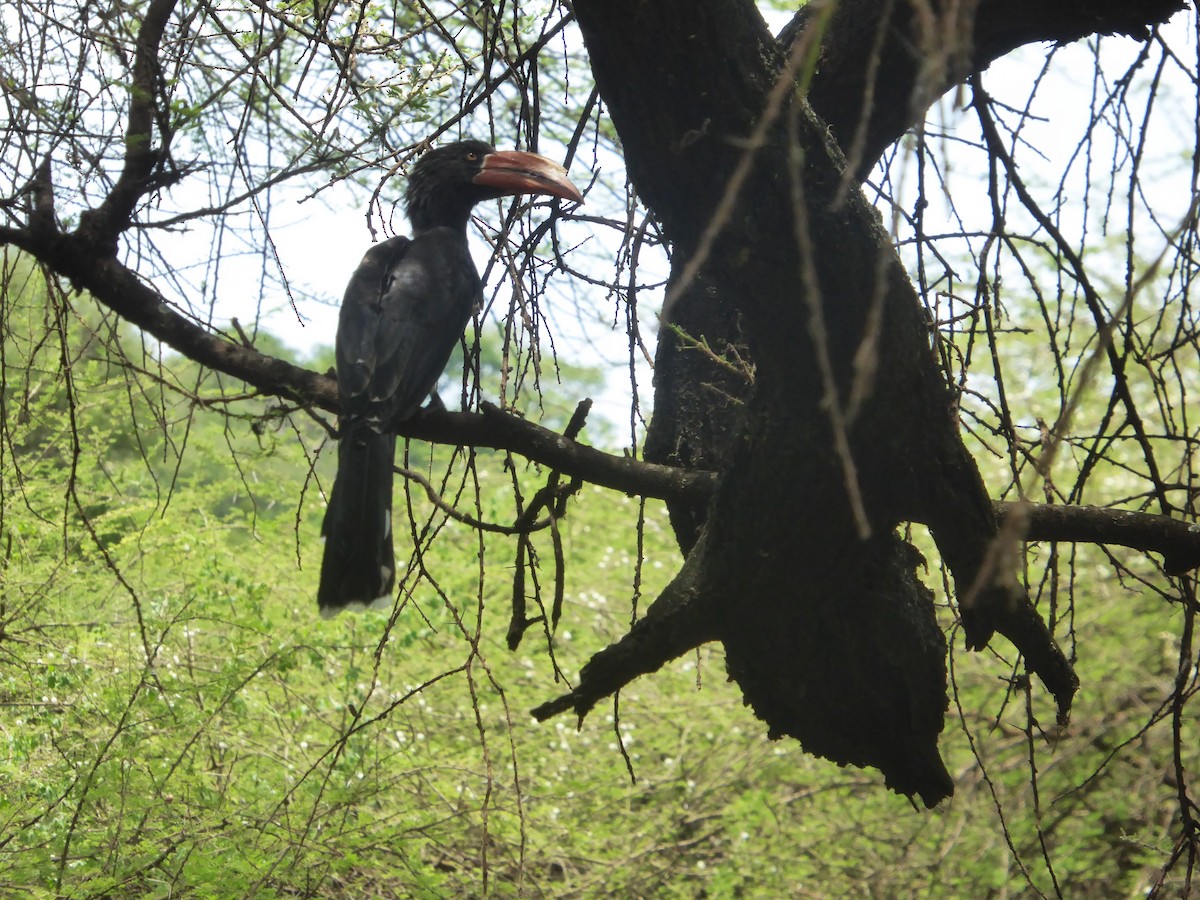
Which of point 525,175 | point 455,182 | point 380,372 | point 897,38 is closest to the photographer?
point 897,38

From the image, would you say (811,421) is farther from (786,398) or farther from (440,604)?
(440,604)

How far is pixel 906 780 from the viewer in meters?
2.82

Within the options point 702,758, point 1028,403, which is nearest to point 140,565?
point 702,758

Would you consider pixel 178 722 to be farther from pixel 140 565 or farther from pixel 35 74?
pixel 35 74

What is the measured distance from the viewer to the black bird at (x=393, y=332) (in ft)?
9.93

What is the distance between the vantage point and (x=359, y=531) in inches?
120

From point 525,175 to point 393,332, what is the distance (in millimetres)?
746

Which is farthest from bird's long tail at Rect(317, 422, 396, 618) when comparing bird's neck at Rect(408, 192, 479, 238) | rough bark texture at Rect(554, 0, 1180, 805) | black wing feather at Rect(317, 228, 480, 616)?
bird's neck at Rect(408, 192, 479, 238)

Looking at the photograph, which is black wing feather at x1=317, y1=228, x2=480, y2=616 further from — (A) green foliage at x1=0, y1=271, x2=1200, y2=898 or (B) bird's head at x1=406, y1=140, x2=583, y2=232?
(B) bird's head at x1=406, y1=140, x2=583, y2=232

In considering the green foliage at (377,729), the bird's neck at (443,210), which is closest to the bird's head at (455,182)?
the bird's neck at (443,210)

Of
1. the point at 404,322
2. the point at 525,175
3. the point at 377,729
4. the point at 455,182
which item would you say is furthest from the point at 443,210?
the point at 377,729

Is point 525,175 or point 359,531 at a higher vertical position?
point 525,175

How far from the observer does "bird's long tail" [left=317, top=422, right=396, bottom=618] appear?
2986 millimetres

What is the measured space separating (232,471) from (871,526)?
4806 millimetres
